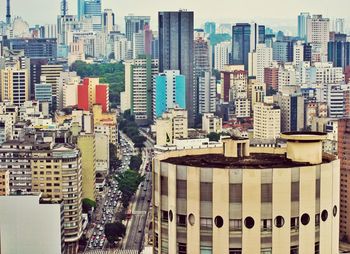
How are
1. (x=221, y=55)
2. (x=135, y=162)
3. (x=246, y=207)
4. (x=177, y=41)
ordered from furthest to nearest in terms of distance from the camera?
1. (x=221, y=55)
2. (x=177, y=41)
3. (x=135, y=162)
4. (x=246, y=207)

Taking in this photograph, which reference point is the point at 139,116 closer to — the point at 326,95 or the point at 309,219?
the point at 326,95

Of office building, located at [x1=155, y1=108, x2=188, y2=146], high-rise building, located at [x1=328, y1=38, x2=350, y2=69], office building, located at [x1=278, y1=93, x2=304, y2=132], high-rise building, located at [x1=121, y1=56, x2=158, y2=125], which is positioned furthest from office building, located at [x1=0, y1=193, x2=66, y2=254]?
high-rise building, located at [x1=328, y1=38, x2=350, y2=69]

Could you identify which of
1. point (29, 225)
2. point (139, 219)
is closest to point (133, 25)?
point (139, 219)

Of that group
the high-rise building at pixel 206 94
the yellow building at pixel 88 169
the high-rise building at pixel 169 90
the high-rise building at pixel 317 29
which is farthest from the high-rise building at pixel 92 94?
the high-rise building at pixel 317 29

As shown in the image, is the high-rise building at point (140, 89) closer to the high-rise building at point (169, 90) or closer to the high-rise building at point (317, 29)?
the high-rise building at point (169, 90)

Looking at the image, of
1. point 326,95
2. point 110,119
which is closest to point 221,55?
point 326,95

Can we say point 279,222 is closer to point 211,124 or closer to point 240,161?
point 240,161
